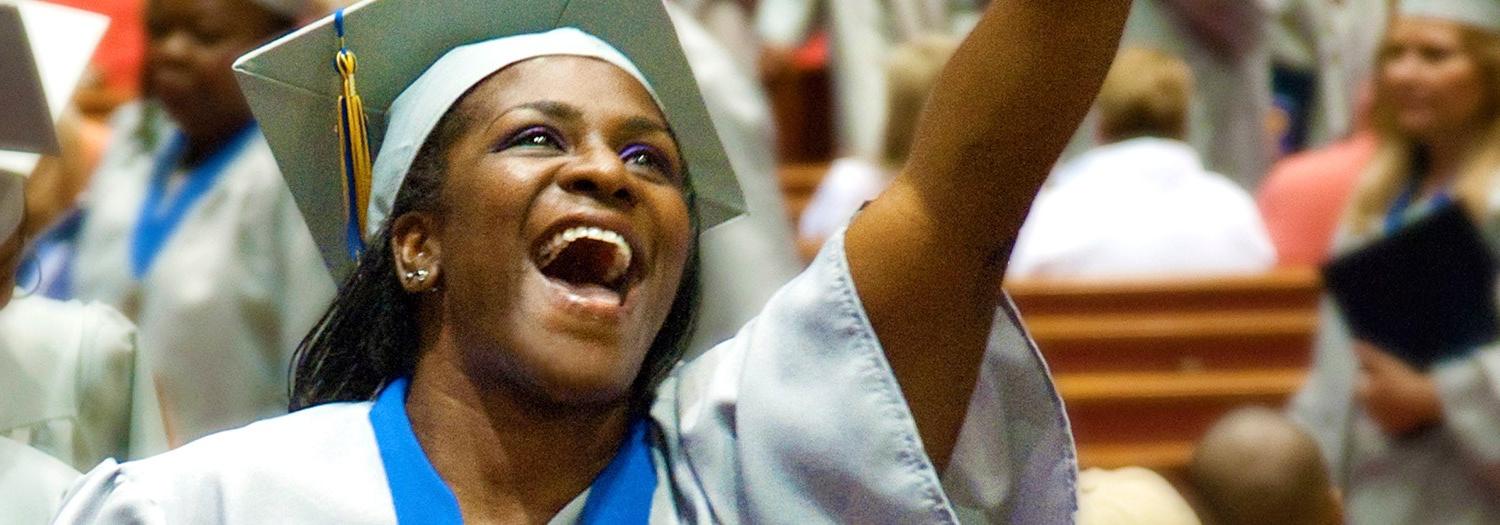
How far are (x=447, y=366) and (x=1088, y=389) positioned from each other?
3505 millimetres

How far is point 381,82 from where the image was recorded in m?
2.45

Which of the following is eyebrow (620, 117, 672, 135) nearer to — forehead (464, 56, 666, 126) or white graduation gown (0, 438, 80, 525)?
forehead (464, 56, 666, 126)

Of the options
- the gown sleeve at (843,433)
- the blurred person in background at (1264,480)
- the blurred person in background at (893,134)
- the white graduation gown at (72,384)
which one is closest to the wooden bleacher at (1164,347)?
the blurred person in background at (893,134)

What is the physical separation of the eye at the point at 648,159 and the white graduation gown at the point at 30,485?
0.87m

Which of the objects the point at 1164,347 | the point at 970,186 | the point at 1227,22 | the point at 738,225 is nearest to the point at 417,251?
the point at 970,186

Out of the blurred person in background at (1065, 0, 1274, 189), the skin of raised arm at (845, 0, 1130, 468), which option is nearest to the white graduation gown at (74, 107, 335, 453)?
the skin of raised arm at (845, 0, 1130, 468)

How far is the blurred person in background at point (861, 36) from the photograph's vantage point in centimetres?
758

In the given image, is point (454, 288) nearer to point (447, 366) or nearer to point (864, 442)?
point (447, 366)

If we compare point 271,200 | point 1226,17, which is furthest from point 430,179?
point 1226,17

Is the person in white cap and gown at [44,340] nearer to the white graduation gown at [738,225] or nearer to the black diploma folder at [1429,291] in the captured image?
the white graduation gown at [738,225]

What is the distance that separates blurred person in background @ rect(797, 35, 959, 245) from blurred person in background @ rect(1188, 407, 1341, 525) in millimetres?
1904

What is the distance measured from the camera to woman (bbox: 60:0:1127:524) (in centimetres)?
199

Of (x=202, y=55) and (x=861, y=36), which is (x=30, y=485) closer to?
(x=202, y=55)

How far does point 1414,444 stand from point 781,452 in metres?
2.44
